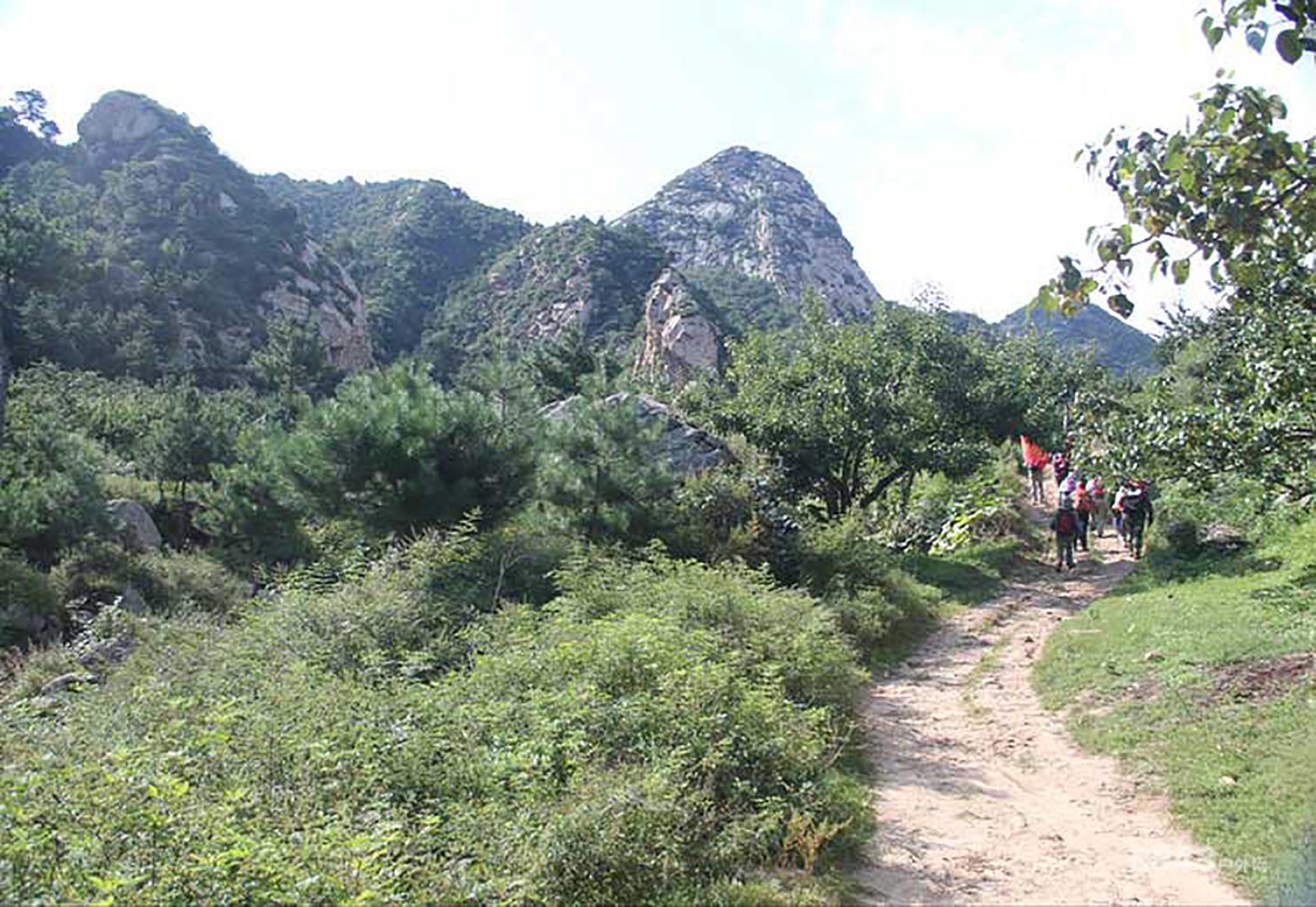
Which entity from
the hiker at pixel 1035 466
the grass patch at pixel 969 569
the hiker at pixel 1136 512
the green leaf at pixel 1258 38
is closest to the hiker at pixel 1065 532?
the hiker at pixel 1136 512

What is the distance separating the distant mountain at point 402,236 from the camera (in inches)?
2776

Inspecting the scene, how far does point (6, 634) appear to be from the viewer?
1551 cm

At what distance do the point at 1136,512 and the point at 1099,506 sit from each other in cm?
376

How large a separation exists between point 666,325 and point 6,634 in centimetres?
4236

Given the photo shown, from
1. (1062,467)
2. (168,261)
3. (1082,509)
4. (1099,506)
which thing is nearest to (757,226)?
(168,261)

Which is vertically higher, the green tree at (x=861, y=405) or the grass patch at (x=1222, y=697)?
the green tree at (x=861, y=405)

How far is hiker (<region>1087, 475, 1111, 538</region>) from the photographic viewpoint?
61.9 feet

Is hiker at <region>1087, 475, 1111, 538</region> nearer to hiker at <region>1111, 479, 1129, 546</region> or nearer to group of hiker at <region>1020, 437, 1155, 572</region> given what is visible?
group of hiker at <region>1020, 437, 1155, 572</region>

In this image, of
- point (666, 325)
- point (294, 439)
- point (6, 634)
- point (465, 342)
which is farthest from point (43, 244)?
point (465, 342)

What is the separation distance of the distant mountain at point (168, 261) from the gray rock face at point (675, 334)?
60.0 feet

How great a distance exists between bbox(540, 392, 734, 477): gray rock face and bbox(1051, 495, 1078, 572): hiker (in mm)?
5882

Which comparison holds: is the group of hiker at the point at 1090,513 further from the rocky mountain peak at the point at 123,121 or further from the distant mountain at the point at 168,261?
the rocky mountain peak at the point at 123,121

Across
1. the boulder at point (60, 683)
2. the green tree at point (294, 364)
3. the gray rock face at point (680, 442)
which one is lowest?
the boulder at point (60, 683)

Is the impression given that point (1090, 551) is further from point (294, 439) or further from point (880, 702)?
point (294, 439)
